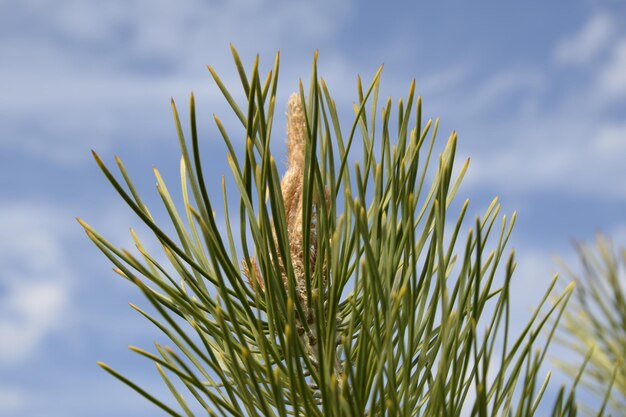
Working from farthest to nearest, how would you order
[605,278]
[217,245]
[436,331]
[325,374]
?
1. [605,278]
2. [436,331]
3. [217,245]
4. [325,374]

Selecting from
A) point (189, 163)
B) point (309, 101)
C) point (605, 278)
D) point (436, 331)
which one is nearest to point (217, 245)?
point (189, 163)

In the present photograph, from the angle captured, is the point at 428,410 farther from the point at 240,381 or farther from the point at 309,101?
the point at 309,101

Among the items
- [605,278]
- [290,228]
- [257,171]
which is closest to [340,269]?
[290,228]

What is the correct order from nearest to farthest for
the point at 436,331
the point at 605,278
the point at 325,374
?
the point at 325,374 < the point at 436,331 < the point at 605,278

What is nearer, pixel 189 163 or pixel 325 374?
pixel 325 374

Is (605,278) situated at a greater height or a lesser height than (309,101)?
greater

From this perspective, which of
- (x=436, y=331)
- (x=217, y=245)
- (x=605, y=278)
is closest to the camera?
(x=217, y=245)

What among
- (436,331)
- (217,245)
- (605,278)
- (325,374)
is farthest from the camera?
(605,278)

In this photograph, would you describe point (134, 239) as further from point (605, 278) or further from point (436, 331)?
point (605, 278)

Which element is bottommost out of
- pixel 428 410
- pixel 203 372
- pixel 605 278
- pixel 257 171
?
pixel 428 410
